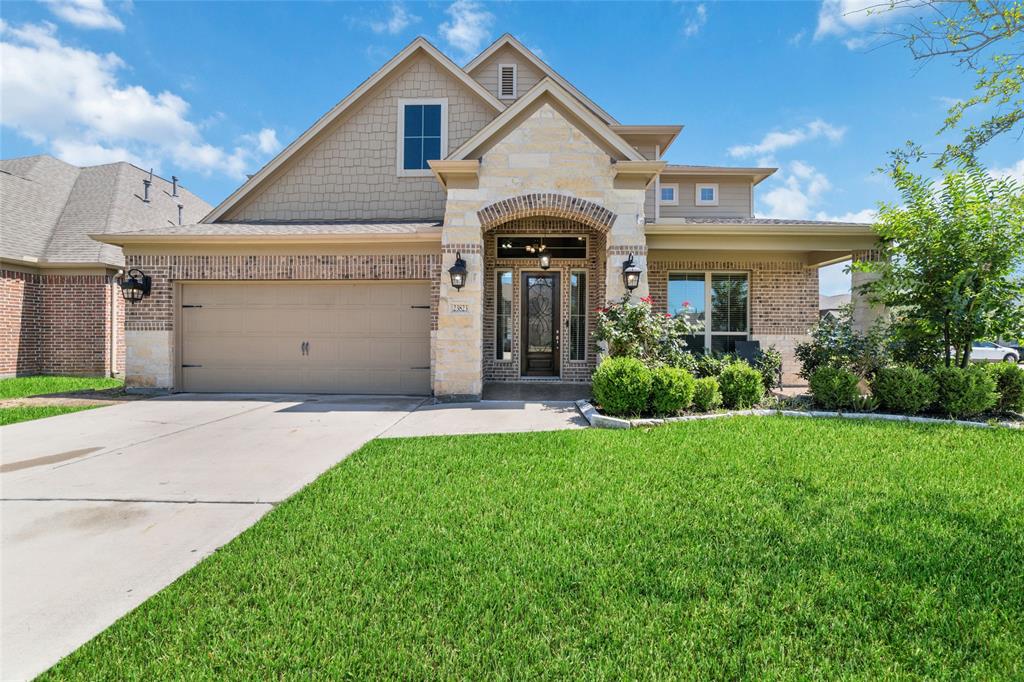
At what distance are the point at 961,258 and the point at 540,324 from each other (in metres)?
7.13

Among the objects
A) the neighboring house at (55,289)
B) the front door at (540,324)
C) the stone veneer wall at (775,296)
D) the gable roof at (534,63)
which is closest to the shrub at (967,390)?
the stone veneer wall at (775,296)

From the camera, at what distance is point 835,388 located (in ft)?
21.9

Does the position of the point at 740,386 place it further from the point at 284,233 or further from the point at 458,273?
the point at 284,233

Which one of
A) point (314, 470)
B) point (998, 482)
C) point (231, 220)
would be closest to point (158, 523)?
A: point (314, 470)

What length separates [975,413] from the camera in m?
6.50

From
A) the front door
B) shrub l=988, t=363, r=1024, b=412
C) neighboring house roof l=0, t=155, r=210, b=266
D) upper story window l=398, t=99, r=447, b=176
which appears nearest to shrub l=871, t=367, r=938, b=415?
shrub l=988, t=363, r=1024, b=412

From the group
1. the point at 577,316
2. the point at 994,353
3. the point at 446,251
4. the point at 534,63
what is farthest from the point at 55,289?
the point at 994,353

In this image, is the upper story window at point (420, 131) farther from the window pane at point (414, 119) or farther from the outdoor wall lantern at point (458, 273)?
the outdoor wall lantern at point (458, 273)

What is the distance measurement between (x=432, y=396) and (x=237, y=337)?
4.31 meters

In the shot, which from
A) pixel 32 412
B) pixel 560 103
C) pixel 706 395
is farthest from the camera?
pixel 560 103

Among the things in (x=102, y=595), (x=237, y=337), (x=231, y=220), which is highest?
(x=231, y=220)

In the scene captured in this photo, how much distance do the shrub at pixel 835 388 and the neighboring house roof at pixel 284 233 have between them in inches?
268

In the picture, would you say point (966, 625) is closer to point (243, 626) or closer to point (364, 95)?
point (243, 626)

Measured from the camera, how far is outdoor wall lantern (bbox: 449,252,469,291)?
7.92 m
